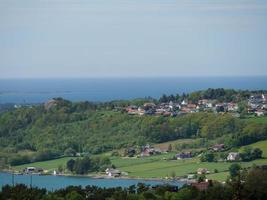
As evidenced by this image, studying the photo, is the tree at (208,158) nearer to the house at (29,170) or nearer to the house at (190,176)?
the house at (190,176)

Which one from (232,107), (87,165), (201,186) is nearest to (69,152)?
(87,165)

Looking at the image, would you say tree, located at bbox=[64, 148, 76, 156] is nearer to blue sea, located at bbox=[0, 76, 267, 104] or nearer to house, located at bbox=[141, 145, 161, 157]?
house, located at bbox=[141, 145, 161, 157]

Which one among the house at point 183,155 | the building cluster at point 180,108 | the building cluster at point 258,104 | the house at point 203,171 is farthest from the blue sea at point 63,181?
the building cluster at point 258,104

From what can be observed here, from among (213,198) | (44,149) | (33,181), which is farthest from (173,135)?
(213,198)

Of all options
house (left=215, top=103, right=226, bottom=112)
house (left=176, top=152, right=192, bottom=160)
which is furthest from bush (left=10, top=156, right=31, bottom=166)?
house (left=215, top=103, right=226, bottom=112)

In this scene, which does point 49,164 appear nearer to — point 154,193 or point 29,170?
point 29,170

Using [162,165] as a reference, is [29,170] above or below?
below
